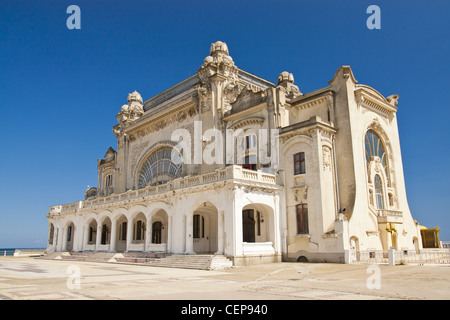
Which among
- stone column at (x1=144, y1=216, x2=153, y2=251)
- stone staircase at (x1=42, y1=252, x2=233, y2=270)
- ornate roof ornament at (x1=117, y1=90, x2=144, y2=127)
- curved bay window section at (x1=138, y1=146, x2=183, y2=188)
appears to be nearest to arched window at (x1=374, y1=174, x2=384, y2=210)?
stone staircase at (x1=42, y1=252, x2=233, y2=270)

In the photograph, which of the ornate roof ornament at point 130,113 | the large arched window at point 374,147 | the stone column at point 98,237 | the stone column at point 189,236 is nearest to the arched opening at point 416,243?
the large arched window at point 374,147

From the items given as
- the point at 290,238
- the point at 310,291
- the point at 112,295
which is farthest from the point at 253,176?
the point at 112,295

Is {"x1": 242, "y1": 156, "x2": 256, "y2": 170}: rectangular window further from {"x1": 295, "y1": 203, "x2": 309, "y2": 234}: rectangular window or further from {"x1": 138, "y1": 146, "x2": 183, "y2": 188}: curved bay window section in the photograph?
{"x1": 138, "y1": 146, "x2": 183, "y2": 188}: curved bay window section

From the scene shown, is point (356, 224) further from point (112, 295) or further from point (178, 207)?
point (112, 295)

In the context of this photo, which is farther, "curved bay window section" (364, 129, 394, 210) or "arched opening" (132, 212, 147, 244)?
"arched opening" (132, 212, 147, 244)

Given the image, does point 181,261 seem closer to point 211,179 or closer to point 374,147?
point 211,179

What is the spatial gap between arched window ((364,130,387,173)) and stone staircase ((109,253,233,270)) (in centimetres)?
1544

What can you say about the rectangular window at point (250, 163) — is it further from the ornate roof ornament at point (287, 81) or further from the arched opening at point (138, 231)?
the arched opening at point (138, 231)

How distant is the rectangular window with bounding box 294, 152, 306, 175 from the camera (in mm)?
28422

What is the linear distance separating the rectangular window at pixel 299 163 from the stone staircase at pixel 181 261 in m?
8.92

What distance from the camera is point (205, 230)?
3300 centimetres

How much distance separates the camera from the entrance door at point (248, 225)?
30984 mm
